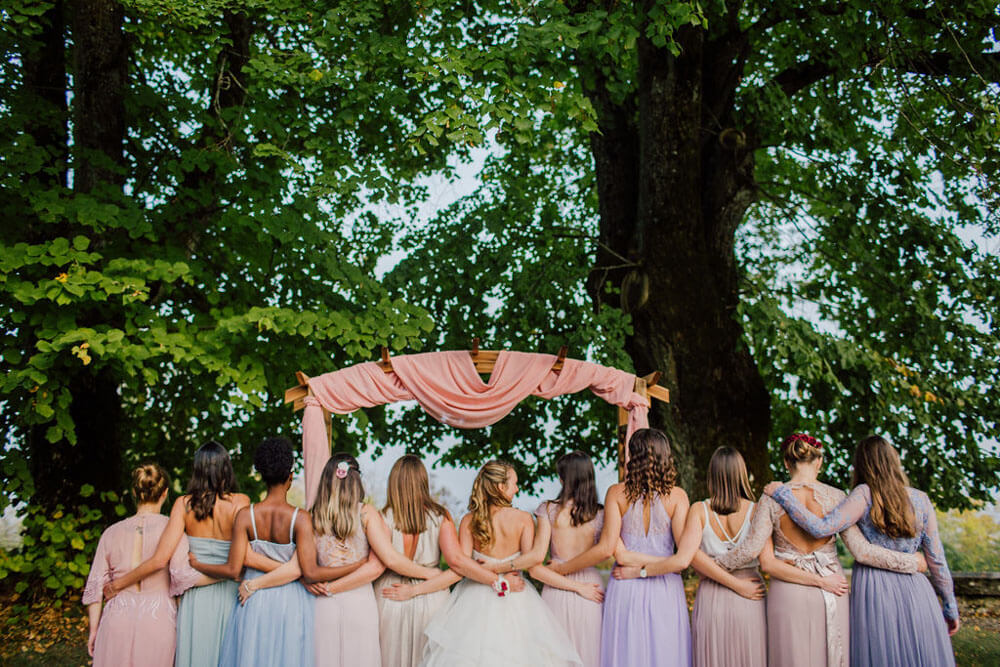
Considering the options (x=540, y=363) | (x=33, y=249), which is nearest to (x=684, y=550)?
(x=540, y=363)

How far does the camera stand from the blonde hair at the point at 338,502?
17.0ft

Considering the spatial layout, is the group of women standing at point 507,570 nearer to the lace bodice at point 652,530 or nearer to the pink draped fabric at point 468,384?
the lace bodice at point 652,530

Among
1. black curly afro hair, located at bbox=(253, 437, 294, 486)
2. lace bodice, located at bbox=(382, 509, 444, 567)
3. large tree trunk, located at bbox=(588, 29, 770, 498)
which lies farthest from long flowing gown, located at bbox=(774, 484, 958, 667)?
large tree trunk, located at bbox=(588, 29, 770, 498)

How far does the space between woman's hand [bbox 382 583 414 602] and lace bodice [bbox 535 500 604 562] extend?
963 mm

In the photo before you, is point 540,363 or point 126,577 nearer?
point 126,577

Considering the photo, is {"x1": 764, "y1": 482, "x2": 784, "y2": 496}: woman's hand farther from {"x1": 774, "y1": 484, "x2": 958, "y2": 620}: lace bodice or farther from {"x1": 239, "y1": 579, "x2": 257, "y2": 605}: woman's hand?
{"x1": 239, "y1": 579, "x2": 257, "y2": 605}: woman's hand

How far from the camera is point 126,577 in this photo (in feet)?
17.5

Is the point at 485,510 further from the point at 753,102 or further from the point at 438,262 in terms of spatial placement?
the point at 753,102

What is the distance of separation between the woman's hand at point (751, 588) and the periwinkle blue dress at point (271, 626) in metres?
2.69

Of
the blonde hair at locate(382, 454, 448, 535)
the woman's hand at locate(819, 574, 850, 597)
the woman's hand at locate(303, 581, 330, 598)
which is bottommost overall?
the woman's hand at locate(303, 581, 330, 598)

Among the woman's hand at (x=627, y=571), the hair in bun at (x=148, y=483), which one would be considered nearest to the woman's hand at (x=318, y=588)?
the hair in bun at (x=148, y=483)

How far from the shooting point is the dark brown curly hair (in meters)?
5.35

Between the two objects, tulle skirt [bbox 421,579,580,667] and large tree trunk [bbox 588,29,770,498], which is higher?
large tree trunk [bbox 588,29,770,498]

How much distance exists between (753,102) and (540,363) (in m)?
5.37
